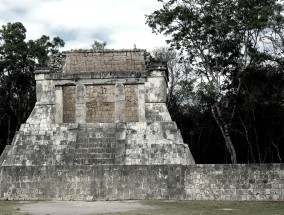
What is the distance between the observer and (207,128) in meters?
28.6

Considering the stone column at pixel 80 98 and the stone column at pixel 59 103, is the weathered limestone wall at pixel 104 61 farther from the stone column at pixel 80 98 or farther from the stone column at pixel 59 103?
the stone column at pixel 59 103

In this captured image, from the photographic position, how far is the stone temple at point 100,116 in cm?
1564

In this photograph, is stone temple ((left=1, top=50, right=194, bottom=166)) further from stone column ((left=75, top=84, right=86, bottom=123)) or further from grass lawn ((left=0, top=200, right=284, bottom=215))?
grass lawn ((left=0, top=200, right=284, bottom=215))

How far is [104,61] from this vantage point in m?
18.1

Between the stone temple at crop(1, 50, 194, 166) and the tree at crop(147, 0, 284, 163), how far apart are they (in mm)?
6335

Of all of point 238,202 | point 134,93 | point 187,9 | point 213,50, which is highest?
point 187,9

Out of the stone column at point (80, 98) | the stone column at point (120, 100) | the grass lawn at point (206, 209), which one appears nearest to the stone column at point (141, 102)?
the stone column at point (120, 100)

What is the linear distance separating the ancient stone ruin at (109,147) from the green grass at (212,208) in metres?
0.96

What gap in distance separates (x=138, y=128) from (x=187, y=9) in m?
9.95

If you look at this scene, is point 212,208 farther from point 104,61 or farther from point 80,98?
point 104,61

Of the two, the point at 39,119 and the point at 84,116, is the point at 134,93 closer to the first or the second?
the point at 84,116

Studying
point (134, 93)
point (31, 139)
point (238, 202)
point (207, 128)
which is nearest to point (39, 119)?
point (31, 139)

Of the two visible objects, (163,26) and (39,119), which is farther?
(163,26)

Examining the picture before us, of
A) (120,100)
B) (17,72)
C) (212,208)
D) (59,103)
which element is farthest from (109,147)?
(17,72)
